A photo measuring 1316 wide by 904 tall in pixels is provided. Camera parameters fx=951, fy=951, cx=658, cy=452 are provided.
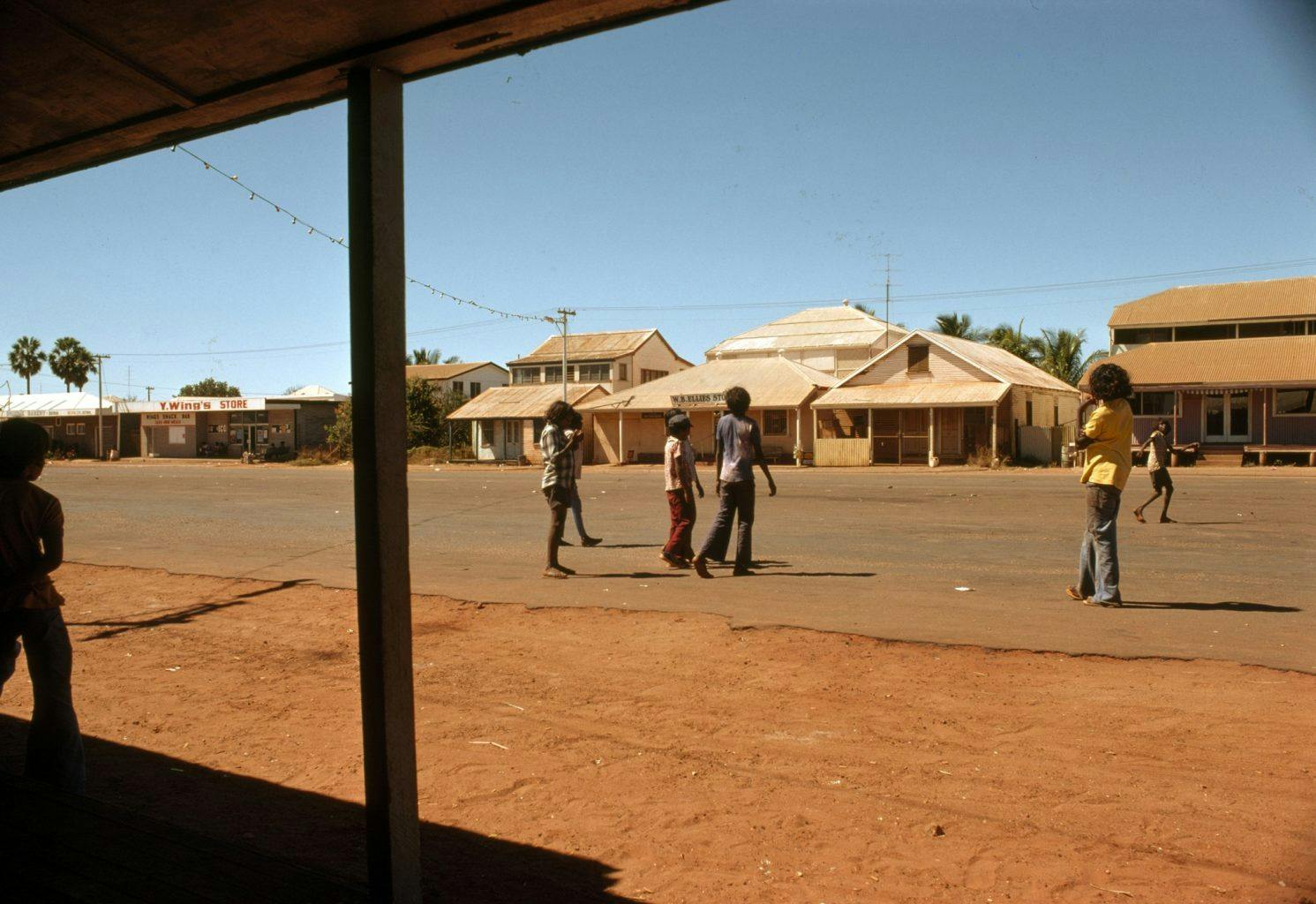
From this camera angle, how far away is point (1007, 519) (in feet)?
49.5

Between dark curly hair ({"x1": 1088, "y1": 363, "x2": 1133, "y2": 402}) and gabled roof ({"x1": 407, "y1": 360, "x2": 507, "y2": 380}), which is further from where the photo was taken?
gabled roof ({"x1": 407, "y1": 360, "x2": 507, "y2": 380})

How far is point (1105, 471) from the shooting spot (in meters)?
7.29

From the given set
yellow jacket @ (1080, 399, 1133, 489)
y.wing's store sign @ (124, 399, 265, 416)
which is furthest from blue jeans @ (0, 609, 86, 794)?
y.wing's store sign @ (124, 399, 265, 416)

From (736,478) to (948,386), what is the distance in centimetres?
3221

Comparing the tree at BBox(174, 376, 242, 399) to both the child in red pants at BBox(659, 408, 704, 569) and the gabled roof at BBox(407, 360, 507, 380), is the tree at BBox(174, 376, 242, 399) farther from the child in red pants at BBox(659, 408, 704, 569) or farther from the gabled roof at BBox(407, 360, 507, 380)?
the child in red pants at BBox(659, 408, 704, 569)

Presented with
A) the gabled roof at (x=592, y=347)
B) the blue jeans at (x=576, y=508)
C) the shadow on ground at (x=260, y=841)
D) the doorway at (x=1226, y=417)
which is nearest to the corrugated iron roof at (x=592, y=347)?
the gabled roof at (x=592, y=347)

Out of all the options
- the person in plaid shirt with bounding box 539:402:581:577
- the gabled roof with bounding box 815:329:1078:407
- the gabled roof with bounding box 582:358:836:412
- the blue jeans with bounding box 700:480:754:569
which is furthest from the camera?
the gabled roof with bounding box 582:358:836:412

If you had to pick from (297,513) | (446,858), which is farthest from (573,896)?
(297,513)

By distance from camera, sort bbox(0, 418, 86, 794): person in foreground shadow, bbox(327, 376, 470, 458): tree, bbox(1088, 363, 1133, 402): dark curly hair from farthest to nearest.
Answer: bbox(327, 376, 470, 458): tree < bbox(1088, 363, 1133, 402): dark curly hair < bbox(0, 418, 86, 794): person in foreground shadow

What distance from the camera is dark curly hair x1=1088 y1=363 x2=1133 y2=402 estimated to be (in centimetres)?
742

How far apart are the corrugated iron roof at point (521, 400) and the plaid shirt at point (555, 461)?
38.9 m

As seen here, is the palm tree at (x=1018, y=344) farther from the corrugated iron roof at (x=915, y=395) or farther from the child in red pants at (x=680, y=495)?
the child in red pants at (x=680, y=495)

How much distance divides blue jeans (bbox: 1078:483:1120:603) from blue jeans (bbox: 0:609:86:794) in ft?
21.4

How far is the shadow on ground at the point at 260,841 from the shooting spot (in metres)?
2.96
